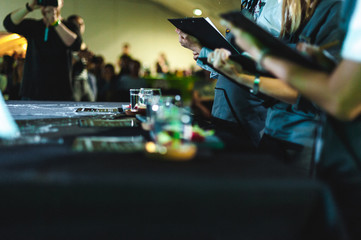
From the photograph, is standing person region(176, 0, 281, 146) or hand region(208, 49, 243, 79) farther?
standing person region(176, 0, 281, 146)

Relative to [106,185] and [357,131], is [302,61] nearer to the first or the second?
[357,131]

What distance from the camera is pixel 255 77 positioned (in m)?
1.10

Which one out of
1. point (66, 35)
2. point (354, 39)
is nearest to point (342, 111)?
point (354, 39)

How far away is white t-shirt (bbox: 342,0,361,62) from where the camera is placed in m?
0.64

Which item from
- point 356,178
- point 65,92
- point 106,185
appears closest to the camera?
point 106,185

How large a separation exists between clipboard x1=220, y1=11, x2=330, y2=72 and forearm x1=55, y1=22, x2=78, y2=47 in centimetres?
190

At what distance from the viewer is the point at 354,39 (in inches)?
26.0

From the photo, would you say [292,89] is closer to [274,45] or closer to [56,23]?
[274,45]

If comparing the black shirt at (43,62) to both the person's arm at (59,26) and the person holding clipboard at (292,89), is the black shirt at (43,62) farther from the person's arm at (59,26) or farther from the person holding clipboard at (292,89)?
the person holding clipboard at (292,89)

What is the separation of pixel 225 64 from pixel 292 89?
0.84 ft

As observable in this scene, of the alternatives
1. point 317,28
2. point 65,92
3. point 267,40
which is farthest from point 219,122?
point 65,92

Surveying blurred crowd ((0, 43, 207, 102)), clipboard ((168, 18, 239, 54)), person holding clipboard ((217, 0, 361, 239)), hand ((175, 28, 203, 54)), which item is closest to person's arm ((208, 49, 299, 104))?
clipboard ((168, 18, 239, 54))

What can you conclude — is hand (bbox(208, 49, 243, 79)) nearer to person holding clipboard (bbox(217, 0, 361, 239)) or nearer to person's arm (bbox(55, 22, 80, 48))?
person holding clipboard (bbox(217, 0, 361, 239))

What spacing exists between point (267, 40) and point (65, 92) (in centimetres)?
208
